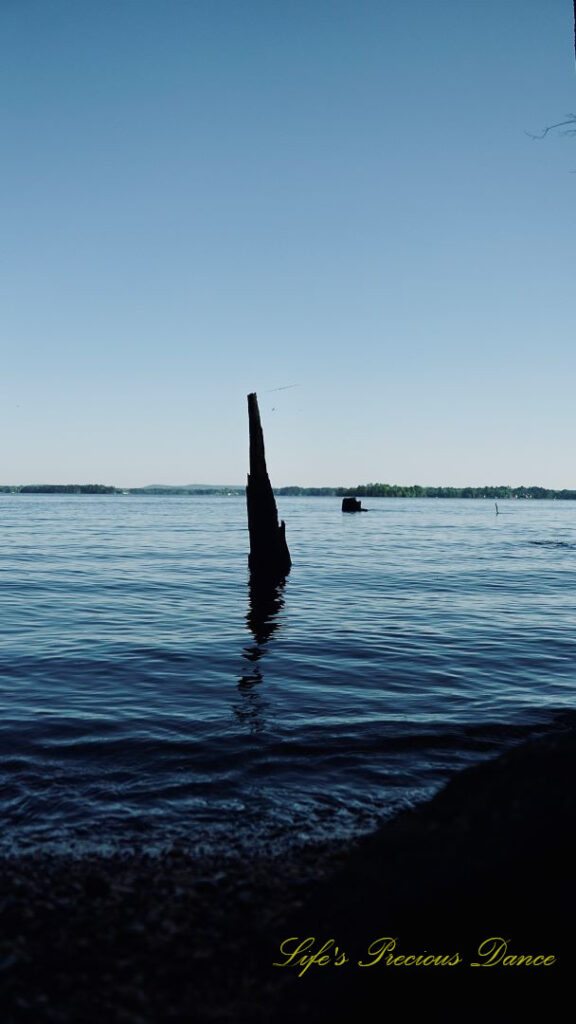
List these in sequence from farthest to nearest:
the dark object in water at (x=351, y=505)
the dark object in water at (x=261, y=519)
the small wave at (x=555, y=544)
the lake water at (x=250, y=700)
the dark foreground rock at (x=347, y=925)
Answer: the dark object in water at (x=351, y=505) < the small wave at (x=555, y=544) < the dark object in water at (x=261, y=519) < the lake water at (x=250, y=700) < the dark foreground rock at (x=347, y=925)

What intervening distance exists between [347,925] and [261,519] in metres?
22.0

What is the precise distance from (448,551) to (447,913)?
41.9 m

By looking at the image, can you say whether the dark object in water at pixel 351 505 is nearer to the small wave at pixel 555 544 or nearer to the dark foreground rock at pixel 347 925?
the small wave at pixel 555 544

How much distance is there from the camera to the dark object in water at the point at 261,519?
24375mm

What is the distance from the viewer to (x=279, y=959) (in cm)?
377

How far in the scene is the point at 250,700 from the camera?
10.7 metres

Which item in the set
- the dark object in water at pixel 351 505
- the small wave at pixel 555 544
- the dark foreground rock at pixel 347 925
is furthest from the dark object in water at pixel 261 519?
the dark object in water at pixel 351 505

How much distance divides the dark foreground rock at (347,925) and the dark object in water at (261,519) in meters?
19.9

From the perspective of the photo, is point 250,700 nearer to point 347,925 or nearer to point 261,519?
point 347,925

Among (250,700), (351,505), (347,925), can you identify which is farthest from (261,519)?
(351,505)

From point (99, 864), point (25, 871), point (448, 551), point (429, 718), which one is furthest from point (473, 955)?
point (448, 551)

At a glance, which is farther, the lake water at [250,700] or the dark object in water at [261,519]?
the dark object in water at [261,519]

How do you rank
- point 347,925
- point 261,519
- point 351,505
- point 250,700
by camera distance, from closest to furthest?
point 347,925, point 250,700, point 261,519, point 351,505

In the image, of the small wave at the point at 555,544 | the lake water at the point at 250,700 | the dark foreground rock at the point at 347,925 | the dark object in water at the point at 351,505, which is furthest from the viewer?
the dark object in water at the point at 351,505
